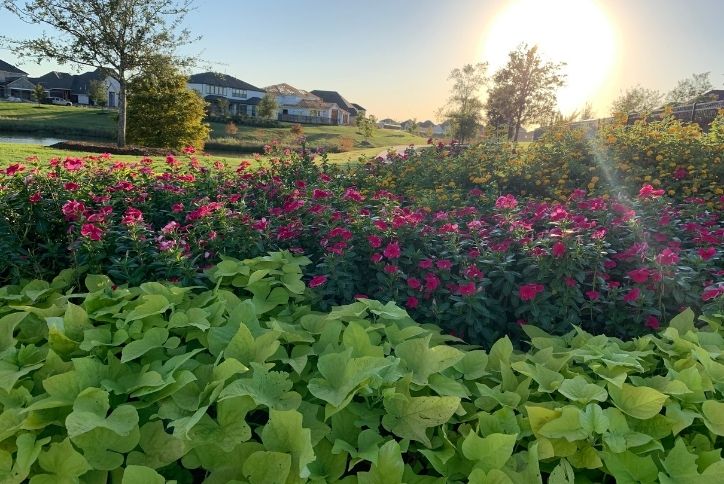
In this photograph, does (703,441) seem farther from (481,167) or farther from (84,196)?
(481,167)

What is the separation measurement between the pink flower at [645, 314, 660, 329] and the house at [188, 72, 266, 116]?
198 ft

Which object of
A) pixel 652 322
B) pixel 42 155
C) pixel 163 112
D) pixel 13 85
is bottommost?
pixel 42 155

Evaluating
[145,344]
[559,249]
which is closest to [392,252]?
[559,249]

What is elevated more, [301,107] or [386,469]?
[301,107]

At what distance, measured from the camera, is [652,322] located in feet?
7.95

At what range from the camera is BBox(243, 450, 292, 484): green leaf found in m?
1.01

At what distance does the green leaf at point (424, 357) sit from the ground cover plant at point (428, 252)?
90cm

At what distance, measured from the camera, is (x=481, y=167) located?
5996mm

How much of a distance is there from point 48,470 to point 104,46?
62.6ft

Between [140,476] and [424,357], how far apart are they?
0.75m

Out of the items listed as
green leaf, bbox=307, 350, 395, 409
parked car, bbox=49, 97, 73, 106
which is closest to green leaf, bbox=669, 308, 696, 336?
green leaf, bbox=307, 350, 395, 409

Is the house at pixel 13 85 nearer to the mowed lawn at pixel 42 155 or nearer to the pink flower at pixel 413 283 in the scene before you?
the mowed lawn at pixel 42 155

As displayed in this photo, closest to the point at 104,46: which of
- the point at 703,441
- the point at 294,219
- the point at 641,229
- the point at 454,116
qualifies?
the point at 294,219

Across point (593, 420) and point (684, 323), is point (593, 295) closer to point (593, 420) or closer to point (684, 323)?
point (684, 323)
